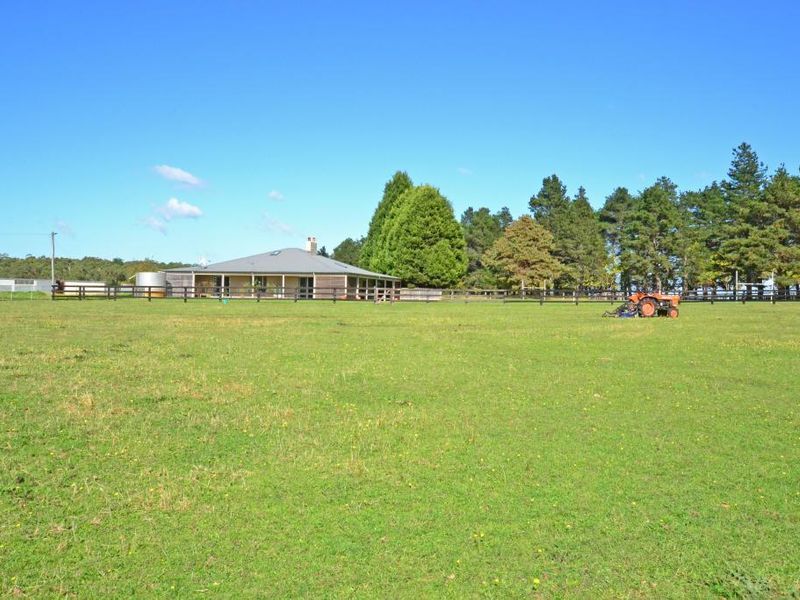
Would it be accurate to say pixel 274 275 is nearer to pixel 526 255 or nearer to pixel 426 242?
pixel 426 242

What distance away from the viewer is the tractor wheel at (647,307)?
2950cm

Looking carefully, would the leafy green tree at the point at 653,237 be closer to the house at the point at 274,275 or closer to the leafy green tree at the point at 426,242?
the leafy green tree at the point at 426,242

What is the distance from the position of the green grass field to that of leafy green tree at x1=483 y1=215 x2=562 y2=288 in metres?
58.3

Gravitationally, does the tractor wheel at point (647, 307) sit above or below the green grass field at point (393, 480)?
above

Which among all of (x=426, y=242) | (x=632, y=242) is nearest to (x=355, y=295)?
(x=426, y=242)

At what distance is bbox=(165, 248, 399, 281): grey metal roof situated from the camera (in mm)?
57562

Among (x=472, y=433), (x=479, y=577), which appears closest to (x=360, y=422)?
(x=472, y=433)

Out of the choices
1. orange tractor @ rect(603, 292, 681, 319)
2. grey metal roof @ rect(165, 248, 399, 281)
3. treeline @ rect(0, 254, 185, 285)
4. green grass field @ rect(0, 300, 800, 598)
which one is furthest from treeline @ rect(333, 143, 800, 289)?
green grass field @ rect(0, 300, 800, 598)

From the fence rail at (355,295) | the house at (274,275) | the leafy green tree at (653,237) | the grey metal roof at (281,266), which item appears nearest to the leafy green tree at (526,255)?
the leafy green tree at (653,237)

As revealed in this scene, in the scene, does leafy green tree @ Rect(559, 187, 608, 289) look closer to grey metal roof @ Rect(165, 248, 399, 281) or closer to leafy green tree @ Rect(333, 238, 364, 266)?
grey metal roof @ Rect(165, 248, 399, 281)

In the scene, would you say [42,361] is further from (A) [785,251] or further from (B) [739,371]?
(A) [785,251]

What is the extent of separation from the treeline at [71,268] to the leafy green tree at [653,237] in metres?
71.9

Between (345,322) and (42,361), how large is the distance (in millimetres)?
13389

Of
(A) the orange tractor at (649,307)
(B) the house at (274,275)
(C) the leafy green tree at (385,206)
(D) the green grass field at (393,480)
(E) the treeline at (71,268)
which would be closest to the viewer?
(D) the green grass field at (393,480)
